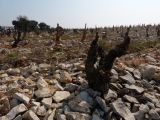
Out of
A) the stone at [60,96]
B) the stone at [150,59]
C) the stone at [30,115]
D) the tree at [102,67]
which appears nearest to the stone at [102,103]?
the tree at [102,67]

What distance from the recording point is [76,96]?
36.6 feet

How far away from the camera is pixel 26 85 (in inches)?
474

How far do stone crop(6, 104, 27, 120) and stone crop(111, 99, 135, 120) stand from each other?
2.80 meters

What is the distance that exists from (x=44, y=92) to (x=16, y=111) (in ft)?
4.71

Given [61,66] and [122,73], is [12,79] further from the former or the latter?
[122,73]

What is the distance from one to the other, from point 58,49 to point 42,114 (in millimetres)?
12519

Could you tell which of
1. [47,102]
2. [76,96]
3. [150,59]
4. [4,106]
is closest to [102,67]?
[76,96]

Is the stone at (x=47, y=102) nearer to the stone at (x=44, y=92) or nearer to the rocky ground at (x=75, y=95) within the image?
the rocky ground at (x=75, y=95)

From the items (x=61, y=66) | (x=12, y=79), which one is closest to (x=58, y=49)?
(x=61, y=66)

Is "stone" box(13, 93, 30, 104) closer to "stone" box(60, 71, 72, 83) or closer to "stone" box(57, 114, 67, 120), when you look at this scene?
"stone" box(57, 114, 67, 120)

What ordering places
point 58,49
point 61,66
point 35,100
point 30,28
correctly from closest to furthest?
1. point 35,100
2. point 61,66
3. point 58,49
4. point 30,28

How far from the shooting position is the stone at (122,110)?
409 inches

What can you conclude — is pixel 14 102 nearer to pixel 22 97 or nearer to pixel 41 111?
pixel 22 97

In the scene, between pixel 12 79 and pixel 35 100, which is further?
pixel 12 79
